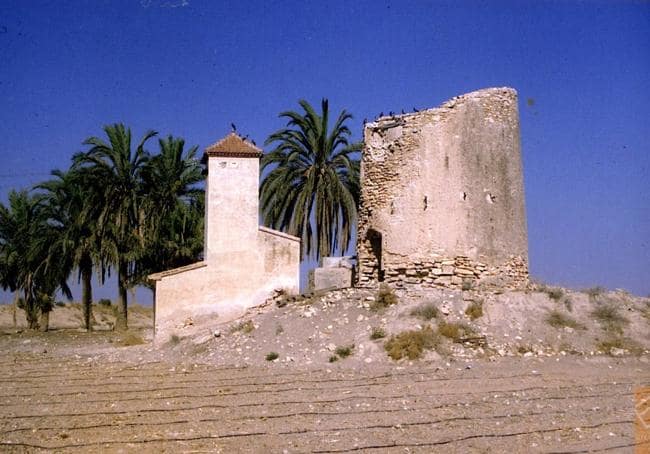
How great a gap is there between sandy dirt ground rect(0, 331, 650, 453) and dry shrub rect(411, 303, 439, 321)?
5.46ft

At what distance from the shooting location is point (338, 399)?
10.1 meters

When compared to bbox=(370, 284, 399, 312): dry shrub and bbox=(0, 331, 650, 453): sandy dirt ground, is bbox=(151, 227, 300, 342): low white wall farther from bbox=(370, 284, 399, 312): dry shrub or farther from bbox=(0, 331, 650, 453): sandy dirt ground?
bbox=(370, 284, 399, 312): dry shrub

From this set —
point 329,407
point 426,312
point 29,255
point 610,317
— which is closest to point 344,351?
point 426,312

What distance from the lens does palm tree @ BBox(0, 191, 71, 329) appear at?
80.0 ft

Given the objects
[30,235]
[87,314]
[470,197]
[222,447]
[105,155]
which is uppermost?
[105,155]

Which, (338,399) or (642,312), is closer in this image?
(338,399)

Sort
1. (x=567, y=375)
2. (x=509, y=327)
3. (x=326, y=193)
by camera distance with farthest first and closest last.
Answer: (x=326, y=193) < (x=509, y=327) < (x=567, y=375)

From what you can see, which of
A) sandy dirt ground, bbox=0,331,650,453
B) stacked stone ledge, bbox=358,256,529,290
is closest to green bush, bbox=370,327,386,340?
sandy dirt ground, bbox=0,331,650,453

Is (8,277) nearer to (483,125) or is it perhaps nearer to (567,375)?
(483,125)

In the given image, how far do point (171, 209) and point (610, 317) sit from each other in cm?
1556

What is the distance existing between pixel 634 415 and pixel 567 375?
2492mm

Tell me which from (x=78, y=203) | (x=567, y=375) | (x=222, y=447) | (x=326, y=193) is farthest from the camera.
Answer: (x=78, y=203)

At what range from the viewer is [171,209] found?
23.9 meters

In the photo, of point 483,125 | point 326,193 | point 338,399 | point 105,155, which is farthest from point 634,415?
point 105,155
